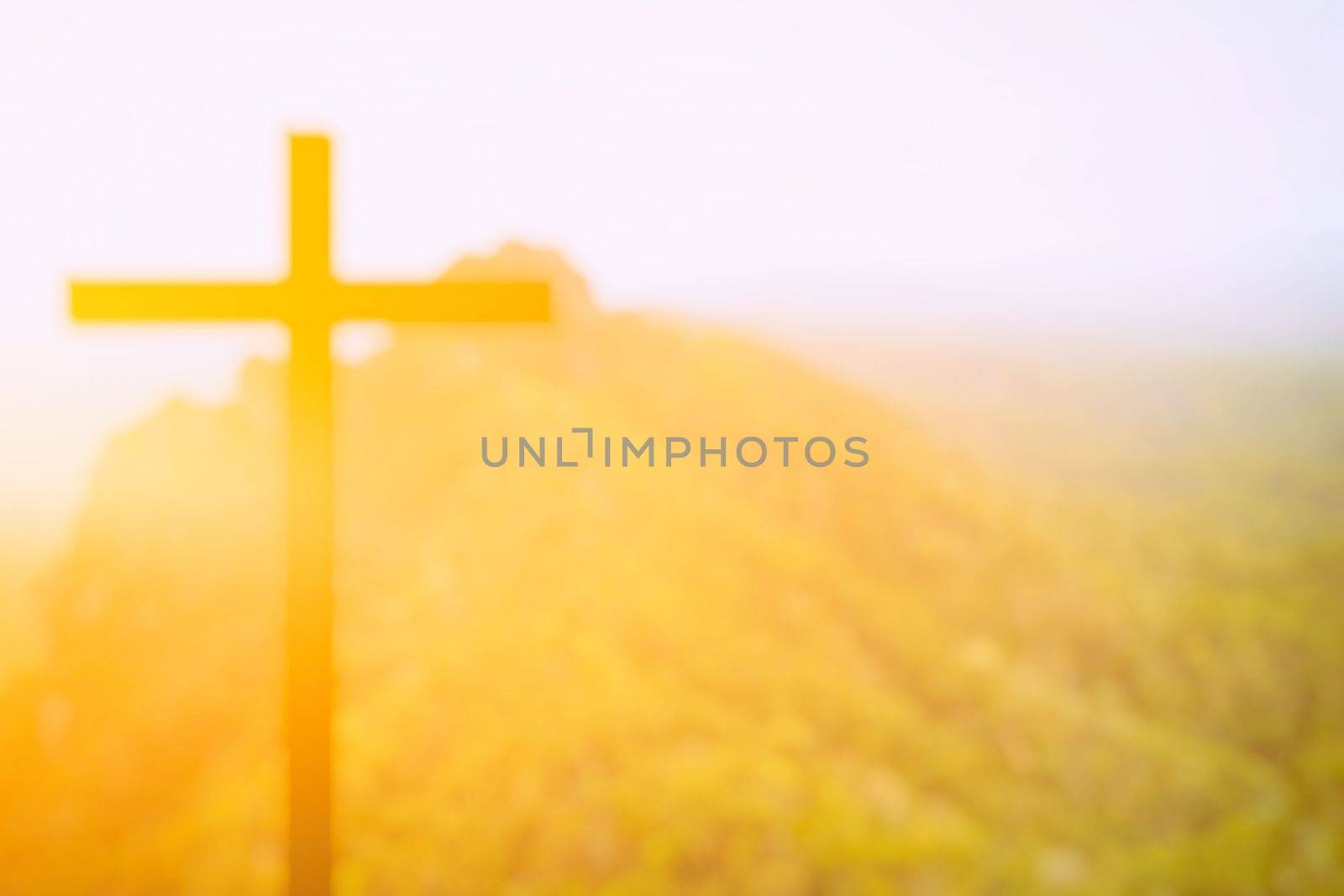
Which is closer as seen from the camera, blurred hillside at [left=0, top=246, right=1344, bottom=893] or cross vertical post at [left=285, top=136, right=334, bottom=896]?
cross vertical post at [left=285, top=136, right=334, bottom=896]

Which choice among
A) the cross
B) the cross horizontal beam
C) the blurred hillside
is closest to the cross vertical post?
the cross

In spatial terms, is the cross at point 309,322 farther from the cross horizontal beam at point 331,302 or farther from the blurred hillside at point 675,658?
the blurred hillside at point 675,658

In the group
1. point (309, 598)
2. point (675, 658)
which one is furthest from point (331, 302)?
point (675, 658)

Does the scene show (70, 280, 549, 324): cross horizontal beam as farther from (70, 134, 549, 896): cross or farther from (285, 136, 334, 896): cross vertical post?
(285, 136, 334, 896): cross vertical post

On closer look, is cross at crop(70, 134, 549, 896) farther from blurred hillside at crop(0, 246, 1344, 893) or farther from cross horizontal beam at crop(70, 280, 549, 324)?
blurred hillside at crop(0, 246, 1344, 893)

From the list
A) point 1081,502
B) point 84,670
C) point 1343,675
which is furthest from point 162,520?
point 1343,675

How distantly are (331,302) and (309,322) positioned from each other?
0.05 meters

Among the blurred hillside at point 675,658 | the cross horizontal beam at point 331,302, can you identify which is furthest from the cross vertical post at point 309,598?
the blurred hillside at point 675,658

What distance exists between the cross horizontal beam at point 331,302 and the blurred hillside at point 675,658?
1316mm

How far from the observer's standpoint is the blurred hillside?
2.86 m

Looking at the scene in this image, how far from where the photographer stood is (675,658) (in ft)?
9.92

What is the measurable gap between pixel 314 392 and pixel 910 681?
2451mm

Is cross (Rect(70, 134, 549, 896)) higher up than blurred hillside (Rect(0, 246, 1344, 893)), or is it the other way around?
cross (Rect(70, 134, 549, 896))

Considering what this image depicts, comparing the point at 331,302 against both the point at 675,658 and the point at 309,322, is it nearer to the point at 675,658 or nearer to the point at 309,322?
the point at 309,322
